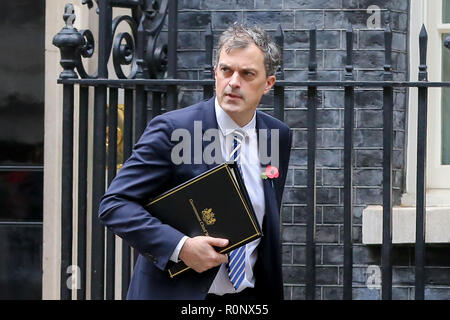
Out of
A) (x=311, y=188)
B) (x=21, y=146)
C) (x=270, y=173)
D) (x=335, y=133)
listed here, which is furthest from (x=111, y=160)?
(x=21, y=146)

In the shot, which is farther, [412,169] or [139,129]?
[412,169]

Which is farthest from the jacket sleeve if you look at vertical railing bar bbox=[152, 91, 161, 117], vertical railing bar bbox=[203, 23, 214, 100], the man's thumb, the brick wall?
the brick wall

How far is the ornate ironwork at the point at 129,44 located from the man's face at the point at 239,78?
1.42 m

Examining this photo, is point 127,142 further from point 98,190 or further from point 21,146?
point 21,146

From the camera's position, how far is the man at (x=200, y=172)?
440 centimetres

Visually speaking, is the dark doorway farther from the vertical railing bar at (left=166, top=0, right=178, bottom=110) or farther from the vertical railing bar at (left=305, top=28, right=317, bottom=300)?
the vertical railing bar at (left=305, top=28, right=317, bottom=300)

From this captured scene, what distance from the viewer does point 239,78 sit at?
4520 millimetres

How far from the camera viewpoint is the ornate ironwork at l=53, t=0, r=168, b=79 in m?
5.86

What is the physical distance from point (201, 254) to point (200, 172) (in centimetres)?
36

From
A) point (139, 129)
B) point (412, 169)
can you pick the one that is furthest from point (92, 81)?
point (412, 169)

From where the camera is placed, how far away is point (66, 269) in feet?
19.3

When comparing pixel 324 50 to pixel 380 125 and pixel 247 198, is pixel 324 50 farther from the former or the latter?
pixel 247 198

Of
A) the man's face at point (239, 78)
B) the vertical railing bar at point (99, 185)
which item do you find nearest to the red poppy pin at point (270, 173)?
the man's face at point (239, 78)

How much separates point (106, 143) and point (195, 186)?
1739 mm
